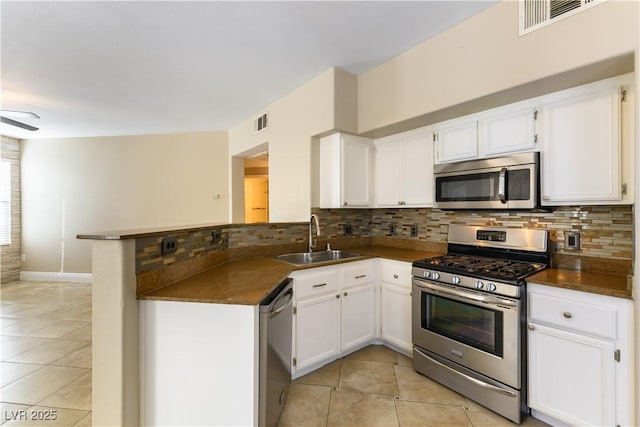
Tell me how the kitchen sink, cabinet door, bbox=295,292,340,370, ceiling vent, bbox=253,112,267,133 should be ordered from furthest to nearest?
ceiling vent, bbox=253,112,267,133 < the kitchen sink < cabinet door, bbox=295,292,340,370

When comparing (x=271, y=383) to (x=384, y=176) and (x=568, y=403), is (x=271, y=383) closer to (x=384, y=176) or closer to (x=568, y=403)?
(x=568, y=403)

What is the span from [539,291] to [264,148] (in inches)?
150

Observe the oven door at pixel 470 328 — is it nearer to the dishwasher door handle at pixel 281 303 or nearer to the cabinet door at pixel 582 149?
the cabinet door at pixel 582 149

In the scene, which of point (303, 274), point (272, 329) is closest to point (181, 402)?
point (272, 329)

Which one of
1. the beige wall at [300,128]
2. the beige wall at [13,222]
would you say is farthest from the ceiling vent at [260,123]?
the beige wall at [13,222]

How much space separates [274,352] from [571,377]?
176 cm

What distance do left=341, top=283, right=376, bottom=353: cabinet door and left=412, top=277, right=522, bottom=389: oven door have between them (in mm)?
475

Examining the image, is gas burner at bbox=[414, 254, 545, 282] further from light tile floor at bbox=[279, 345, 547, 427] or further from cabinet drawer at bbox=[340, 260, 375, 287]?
light tile floor at bbox=[279, 345, 547, 427]

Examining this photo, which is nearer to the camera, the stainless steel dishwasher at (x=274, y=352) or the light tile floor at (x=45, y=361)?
the stainless steel dishwasher at (x=274, y=352)

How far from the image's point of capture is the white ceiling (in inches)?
80.6

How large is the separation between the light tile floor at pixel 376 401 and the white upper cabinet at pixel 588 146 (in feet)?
5.02

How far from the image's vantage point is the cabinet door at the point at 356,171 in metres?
3.06

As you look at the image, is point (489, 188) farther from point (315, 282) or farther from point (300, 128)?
point (300, 128)

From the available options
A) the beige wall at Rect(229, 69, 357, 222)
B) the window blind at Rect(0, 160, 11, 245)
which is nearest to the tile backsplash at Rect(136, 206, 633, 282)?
the beige wall at Rect(229, 69, 357, 222)
